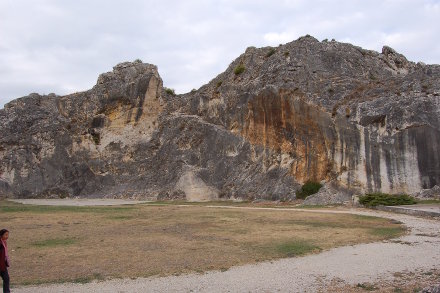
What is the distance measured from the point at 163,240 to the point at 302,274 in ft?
24.7

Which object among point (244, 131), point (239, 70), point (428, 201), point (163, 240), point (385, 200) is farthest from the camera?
point (239, 70)

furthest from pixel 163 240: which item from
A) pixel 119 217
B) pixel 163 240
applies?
pixel 119 217

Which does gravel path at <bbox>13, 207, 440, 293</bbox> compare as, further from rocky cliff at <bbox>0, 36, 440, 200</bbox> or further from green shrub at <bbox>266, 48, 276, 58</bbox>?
green shrub at <bbox>266, 48, 276, 58</bbox>

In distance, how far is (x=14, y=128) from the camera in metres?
57.2

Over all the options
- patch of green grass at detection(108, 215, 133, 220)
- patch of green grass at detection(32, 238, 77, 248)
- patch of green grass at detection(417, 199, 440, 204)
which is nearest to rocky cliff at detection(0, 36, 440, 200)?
patch of green grass at detection(417, 199, 440, 204)

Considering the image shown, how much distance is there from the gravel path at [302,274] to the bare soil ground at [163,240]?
25.9 inches

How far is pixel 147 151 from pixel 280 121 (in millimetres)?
18983

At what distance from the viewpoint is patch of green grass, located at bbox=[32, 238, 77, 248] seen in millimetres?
17234

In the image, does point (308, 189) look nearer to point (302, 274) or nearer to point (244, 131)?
point (244, 131)

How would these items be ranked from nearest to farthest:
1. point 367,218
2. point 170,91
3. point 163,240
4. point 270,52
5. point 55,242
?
point 55,242
point 163,240
point 367,218
point 270,52
point 170,91

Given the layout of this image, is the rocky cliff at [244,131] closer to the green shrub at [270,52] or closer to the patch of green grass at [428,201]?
the green shrub at [270,52]

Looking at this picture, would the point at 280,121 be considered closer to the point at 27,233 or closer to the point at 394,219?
the point at 394,219

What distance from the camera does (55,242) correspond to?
698 inches

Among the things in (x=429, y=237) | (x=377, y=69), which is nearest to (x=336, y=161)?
(x=377, y=69)
